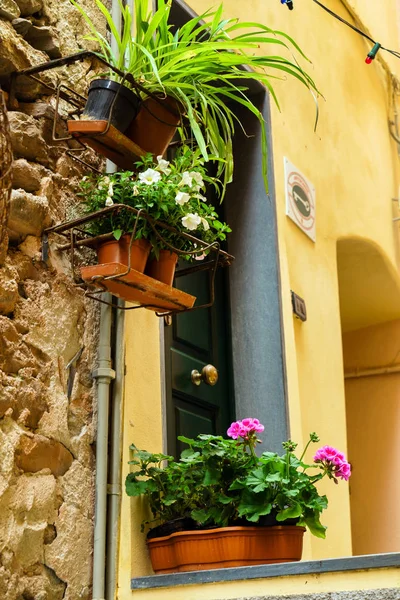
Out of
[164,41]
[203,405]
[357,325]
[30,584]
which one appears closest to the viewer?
[30,584]

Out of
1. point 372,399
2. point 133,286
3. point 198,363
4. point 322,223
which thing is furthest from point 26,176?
point 372,399

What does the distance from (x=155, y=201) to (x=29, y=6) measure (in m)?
0.82

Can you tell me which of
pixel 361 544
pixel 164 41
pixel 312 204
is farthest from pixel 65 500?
pixel 361 544

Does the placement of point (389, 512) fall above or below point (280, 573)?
above

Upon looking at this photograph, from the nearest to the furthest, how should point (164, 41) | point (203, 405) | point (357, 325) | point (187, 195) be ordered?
point (187, 195), point (164, 41), point (203, 405), point (357, 325)

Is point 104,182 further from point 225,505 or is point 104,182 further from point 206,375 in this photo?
point 206,375

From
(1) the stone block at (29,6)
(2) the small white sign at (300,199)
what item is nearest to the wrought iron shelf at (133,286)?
(1) the stone block at (29,6)

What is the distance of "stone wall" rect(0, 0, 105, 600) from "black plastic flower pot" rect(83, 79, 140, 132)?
205 millimetres

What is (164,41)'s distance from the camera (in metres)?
2.84

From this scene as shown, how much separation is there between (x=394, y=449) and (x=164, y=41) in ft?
13.3

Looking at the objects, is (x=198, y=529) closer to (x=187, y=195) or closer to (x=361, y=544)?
(x=187, y=195)

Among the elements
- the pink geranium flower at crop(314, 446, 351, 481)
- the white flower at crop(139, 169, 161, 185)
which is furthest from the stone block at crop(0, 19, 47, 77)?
the pink geranium flower at crop(314, 446, 351, 481)

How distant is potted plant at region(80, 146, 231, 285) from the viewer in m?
2.63

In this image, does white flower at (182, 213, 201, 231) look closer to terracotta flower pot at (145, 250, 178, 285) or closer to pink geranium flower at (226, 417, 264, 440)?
terracotta flower pot at (145, 250, 178, 285)
